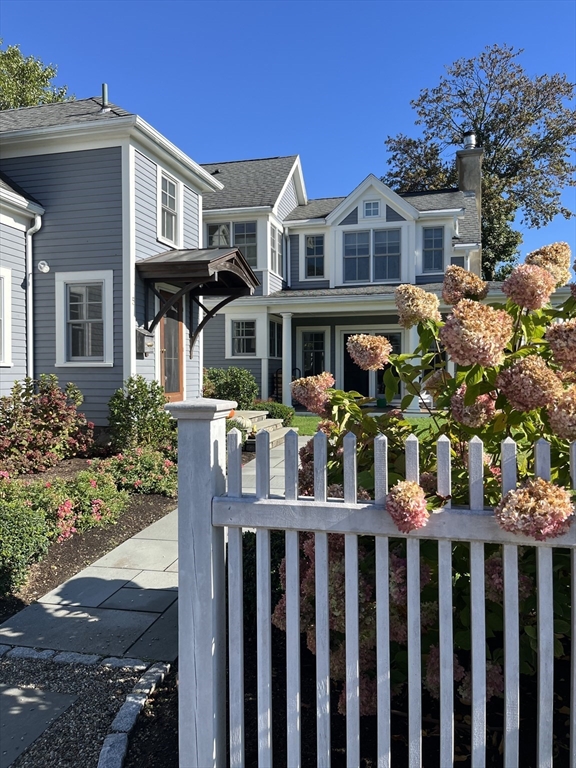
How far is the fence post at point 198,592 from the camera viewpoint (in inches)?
65.7

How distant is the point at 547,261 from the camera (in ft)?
6.56

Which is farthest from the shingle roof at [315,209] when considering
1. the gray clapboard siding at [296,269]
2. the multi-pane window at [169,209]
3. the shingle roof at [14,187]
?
the shingle roof at [14,187]

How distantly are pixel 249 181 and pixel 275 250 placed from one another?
2.73 metres

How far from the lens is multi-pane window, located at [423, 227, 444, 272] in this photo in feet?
52.4

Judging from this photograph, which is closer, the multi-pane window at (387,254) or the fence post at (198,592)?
the fence post at (198,592)

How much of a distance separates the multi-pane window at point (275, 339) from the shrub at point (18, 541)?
12558 mm

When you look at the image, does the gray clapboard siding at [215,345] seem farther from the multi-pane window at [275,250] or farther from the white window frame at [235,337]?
the multi-pane window at [275,250]

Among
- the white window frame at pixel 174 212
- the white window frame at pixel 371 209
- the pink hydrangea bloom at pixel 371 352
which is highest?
the white window frame at pixel 371 209

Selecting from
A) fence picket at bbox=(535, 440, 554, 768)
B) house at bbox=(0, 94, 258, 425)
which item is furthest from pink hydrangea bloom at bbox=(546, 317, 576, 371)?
house at bbox=(0, 94, 258, 425)

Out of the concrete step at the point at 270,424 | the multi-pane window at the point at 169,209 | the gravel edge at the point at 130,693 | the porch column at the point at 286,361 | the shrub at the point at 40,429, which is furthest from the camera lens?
the porch column at the point at 286,361

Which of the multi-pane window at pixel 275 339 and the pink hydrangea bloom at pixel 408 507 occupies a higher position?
the multi-pane window at pixel 275 339

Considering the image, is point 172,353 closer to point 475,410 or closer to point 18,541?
point 18,541

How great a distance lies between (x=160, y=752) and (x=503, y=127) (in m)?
29.9

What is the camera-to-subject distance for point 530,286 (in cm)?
168
